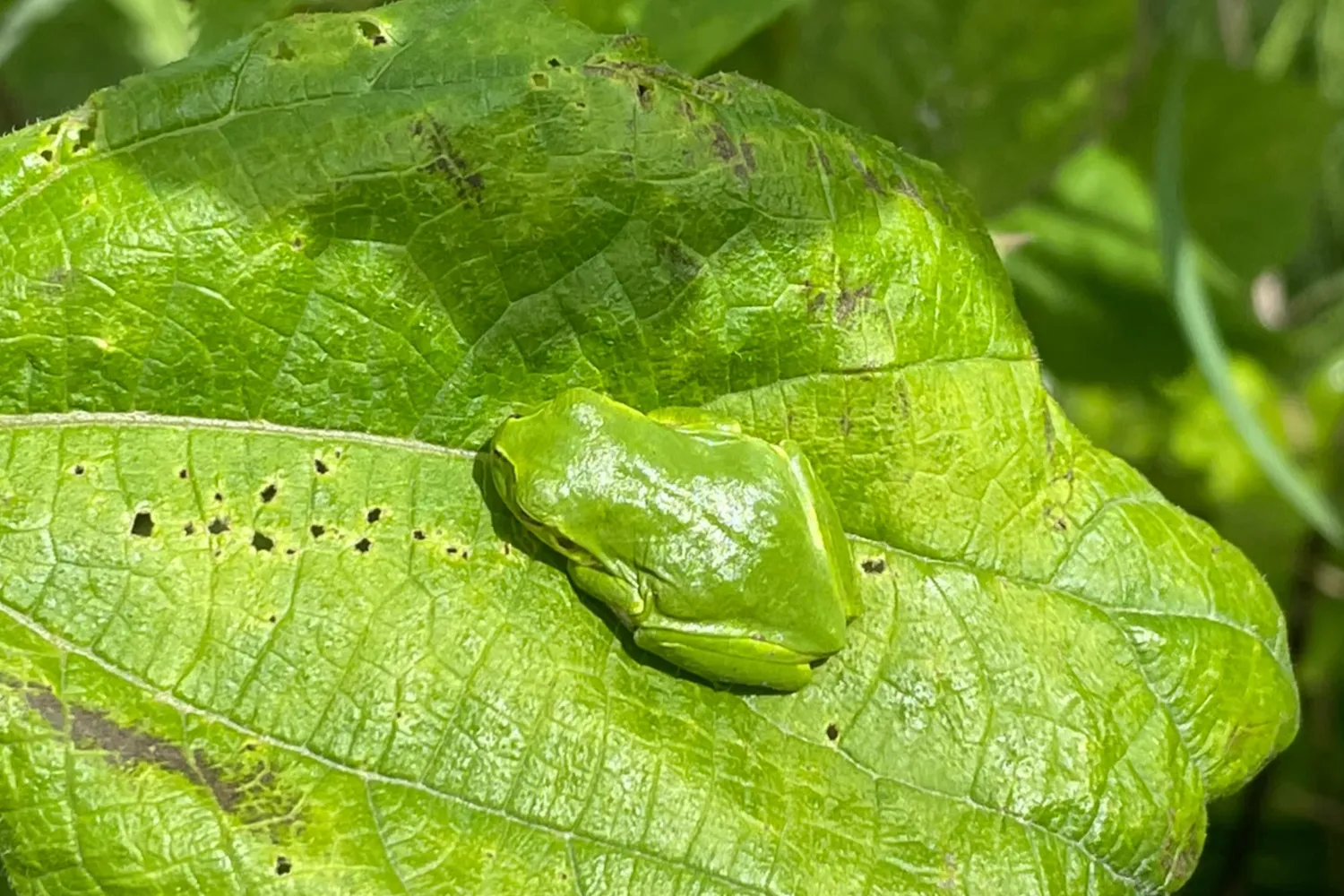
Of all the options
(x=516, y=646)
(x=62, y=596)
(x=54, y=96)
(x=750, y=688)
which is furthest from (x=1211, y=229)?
(x=54, y=96)

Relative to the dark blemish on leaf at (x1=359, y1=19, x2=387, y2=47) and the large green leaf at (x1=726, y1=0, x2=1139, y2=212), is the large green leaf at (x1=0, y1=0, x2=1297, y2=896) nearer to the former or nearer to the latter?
the dark blemish on leaf at (x1=359, y1=19, x2=387, y2=47)

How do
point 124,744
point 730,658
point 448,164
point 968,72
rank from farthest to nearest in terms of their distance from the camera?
point 968,72, point 730,658, point 448,164, point 124,744

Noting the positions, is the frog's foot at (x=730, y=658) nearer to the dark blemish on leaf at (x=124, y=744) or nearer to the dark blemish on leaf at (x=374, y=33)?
the dark blemish on leaf at (x=124, y=744)

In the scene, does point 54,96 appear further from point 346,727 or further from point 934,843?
point 934,843

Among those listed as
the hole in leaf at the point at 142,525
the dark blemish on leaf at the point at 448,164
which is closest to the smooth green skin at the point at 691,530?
the dark blemish on leaf at the point at 448,164

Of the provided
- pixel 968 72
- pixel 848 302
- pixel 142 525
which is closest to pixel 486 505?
pixel 142 525

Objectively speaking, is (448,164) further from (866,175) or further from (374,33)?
(866,175)

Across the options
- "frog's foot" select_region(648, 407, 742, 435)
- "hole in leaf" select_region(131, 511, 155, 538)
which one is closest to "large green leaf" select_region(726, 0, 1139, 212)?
"frog's foot" select_region(648, 407, 742, 435)
